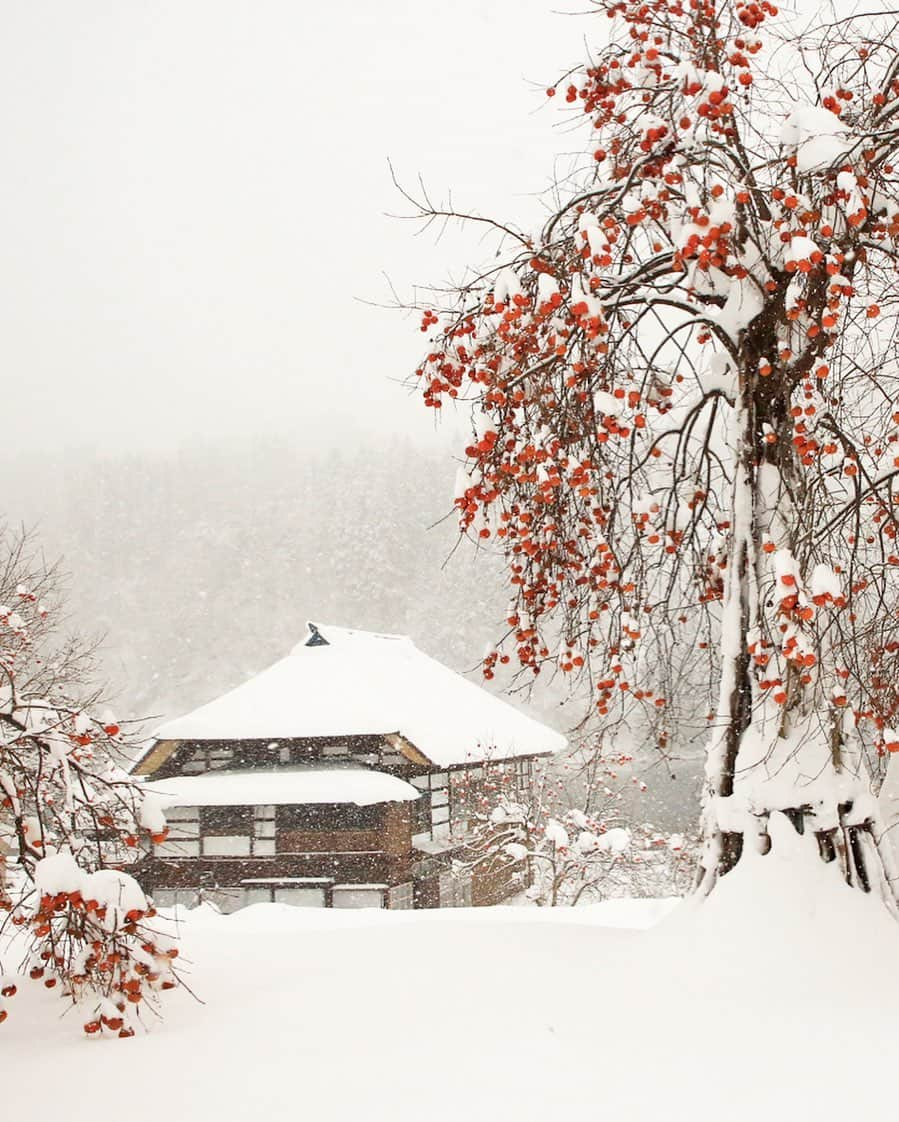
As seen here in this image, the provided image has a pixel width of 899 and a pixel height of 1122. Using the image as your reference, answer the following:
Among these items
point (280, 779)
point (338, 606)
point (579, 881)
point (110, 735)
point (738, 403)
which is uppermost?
point (338, 606)

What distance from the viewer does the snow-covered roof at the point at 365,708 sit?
807 inches

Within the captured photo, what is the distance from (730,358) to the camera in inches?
238

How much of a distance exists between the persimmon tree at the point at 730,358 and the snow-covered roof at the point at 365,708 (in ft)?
48.3

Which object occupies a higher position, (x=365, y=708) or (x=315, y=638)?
(x=315, y=638)

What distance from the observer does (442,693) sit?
24297 mm

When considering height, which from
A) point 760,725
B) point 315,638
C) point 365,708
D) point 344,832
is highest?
point 315,638

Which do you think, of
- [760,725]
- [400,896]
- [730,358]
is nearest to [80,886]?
[760,725]

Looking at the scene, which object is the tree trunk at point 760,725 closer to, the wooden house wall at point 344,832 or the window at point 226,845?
the wooden house wall at point 344,832

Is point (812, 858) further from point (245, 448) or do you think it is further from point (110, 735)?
point (245, 448)

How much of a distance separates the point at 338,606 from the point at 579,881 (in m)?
44.5

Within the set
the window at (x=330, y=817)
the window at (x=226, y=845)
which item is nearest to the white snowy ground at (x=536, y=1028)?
the window at (x=330, y=817)

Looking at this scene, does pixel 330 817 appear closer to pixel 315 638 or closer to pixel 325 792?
pixel 325 792

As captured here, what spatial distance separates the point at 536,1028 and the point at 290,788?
53.6 feet

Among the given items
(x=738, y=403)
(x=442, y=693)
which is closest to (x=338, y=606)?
(x=442, y=693)
